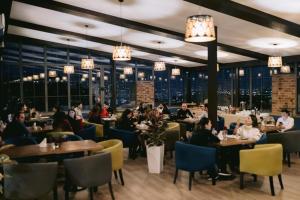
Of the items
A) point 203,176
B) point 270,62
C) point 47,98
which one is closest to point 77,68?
point 47,98

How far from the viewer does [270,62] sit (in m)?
9.05

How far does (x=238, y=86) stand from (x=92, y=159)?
33.4ft

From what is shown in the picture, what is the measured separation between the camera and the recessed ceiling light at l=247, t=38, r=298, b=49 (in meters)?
8.80

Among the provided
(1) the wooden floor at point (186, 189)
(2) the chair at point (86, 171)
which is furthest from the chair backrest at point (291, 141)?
(2) the chair at point (86, 171)

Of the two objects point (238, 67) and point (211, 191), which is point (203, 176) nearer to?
point (211, 191)

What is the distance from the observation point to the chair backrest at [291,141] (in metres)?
6.70

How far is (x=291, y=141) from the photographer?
6727 millimetres

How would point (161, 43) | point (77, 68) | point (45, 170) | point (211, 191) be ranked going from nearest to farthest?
1. point (45, 170)
2. point (211, 191)
3. point (161, 43)
4. point (77, 68)

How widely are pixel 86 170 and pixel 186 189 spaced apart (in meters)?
1.80

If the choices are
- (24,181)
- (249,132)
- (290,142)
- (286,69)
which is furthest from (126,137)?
(286,69)

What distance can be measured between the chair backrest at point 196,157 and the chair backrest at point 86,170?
148cm

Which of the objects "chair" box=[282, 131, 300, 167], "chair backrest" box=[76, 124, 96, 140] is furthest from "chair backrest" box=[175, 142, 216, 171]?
"chair backrest" box=[76, 124, 96, 140]

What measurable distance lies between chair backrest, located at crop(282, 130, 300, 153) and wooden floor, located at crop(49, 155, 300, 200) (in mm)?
495

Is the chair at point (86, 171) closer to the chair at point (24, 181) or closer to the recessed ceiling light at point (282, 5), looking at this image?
the chair at point (24, 181)
